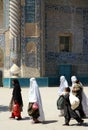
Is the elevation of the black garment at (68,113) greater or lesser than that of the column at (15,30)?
lesser

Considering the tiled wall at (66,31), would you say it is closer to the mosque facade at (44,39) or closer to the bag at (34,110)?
the mosque facade at (44,39)

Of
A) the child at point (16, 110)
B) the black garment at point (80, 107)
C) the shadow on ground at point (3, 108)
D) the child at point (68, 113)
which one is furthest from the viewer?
the shadow on ground at point (3, 108)

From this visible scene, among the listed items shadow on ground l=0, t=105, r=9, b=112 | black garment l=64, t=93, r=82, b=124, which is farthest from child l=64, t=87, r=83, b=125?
shadow on ground l=0, t=105, r=9, b=112

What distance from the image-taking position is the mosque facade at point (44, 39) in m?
22.3

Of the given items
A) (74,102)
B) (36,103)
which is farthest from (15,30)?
(74,102)

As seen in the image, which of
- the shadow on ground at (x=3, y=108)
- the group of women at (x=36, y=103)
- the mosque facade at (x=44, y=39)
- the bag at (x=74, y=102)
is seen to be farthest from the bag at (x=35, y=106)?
the mosque facade at (x=44, y=39)

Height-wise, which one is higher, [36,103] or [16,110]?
[36,103]

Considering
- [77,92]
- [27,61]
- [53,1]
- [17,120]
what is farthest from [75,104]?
[53,1]

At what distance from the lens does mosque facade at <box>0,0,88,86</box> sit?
22266 millimetres

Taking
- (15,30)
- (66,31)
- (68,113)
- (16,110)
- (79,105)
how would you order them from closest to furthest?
(68,113)
(79,105)
(16,110)
(15,30)
(66,31)

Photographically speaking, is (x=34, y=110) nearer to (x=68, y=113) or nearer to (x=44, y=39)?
(x=68, y=113)

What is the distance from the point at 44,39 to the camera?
23.2 metres

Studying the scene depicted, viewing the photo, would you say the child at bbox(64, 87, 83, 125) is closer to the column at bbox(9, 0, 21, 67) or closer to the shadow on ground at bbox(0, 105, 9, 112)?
the shadow on ground at bbox(0, 105, 9, 112)

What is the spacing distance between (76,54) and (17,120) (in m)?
15.1
